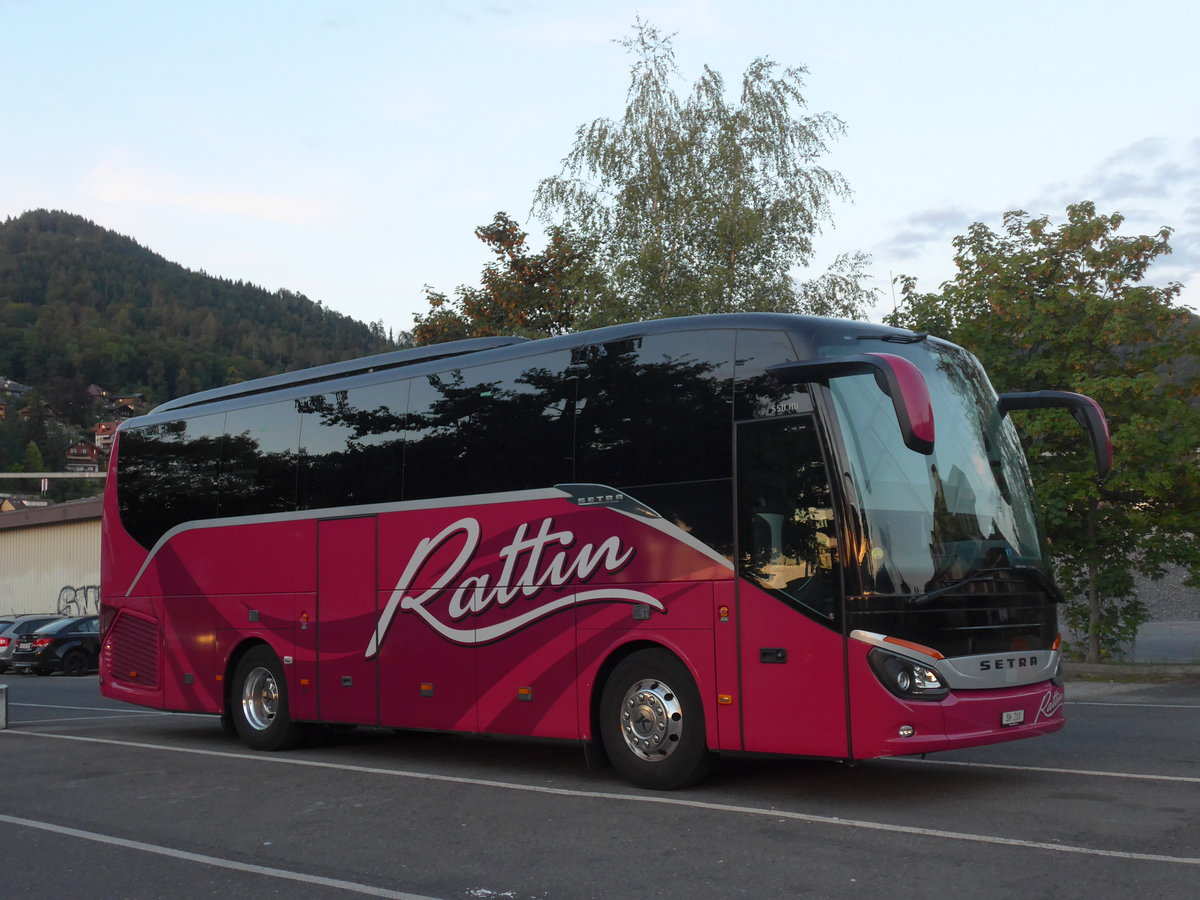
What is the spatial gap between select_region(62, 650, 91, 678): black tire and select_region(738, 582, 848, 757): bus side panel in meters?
28.4

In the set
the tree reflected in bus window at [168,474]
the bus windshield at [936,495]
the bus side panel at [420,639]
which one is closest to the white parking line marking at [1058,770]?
the bus windshield at [936,495]

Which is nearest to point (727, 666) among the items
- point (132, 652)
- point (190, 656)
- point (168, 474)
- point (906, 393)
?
point (906, 393)

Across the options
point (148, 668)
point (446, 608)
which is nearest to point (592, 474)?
point (446, 608)

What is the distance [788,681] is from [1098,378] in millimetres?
13695

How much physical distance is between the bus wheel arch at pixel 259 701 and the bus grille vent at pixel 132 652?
1476mm

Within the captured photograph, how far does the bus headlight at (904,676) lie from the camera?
860cm

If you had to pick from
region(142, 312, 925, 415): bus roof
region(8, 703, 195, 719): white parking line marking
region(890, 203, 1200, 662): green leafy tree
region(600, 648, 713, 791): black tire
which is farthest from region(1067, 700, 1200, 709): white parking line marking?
region(8, 703, 195, 719): white parking line marking

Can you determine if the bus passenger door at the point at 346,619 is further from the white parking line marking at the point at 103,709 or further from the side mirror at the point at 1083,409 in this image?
the white parking line marking at the point at 103,709

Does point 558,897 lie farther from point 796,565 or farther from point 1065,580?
point 1065,580

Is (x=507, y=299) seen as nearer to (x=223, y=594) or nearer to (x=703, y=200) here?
(x=703, y=200)

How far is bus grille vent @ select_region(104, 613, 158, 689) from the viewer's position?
50.7 ft

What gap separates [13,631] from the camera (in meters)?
33.7

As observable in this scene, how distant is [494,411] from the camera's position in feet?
37.7

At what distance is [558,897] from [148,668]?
10227 mm
